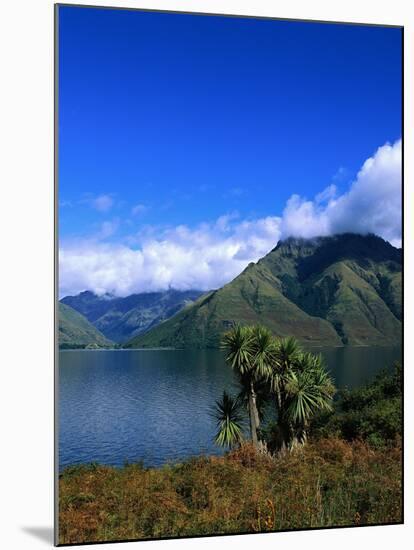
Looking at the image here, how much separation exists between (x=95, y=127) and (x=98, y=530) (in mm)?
3492

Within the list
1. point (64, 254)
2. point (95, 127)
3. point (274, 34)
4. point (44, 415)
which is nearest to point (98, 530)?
point (44, 415)

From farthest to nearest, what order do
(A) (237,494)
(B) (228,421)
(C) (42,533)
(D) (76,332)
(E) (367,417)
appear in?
(E) (367,417)
(B) (228,421)
(D) (76,332)
(A) (237,494)
(C) (42,533)

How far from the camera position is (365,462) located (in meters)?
7.89

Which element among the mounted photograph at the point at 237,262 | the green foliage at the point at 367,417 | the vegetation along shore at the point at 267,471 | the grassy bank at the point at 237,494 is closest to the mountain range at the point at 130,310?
the mounted photograph at the point at 237,262

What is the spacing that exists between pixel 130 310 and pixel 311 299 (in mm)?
1810

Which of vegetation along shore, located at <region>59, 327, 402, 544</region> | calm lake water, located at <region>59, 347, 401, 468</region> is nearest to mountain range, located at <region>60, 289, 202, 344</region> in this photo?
calm lake water, located at <region>59, 347, 401, 468</region>

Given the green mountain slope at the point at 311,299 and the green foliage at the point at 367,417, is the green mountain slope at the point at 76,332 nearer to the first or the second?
the green mountain slope at the point at 311,299

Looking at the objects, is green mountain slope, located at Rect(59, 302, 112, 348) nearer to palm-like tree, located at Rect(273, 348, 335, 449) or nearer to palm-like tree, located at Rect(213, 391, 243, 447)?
palm-like tree, located at Rect(213, 391, 243, 447)

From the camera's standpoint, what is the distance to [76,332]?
297 inches

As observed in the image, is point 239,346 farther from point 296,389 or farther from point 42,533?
point 42,533

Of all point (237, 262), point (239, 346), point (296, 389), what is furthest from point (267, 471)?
point (237, 262)

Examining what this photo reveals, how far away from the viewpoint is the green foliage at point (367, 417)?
26.2 ft

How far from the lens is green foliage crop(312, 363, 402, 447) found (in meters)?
7.97

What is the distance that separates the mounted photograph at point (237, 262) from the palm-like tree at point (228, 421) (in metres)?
0.02
